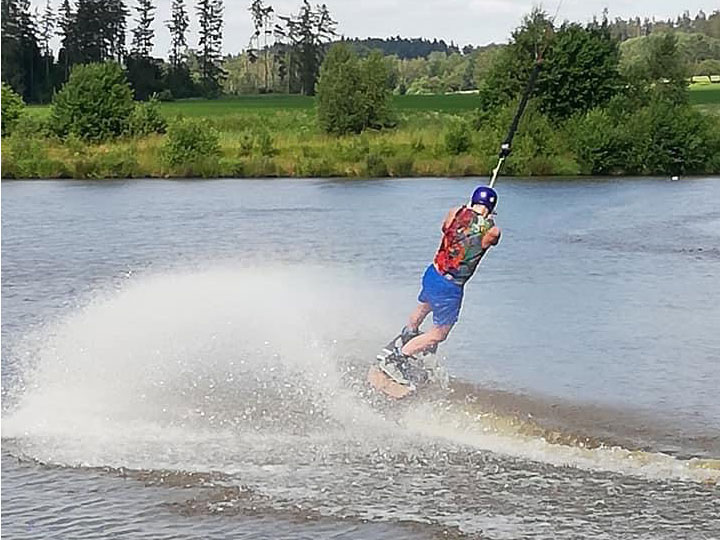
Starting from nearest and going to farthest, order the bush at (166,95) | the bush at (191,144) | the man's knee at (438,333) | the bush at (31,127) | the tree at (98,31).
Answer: the man's knee at (438,333)
the bush at (191,144)
the bush at (31,127)
the tree at (98,31)
the bush at (166,95)

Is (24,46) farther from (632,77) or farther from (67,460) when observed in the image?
(67,460)

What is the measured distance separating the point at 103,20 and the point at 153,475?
71.7 metres

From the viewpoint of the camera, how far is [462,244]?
9219mm

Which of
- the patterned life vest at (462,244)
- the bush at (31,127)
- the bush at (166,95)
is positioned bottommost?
the bush at (31,127)

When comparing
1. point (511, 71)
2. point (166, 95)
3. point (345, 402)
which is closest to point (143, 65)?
point (166, 95)

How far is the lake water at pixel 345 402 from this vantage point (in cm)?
779

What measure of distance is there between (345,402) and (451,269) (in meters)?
1.58

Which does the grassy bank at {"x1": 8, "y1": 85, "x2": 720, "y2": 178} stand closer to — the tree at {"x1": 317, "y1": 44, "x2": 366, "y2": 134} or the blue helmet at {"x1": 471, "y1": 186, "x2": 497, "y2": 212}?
the tree at {"x1": 317, "y1": 44, "x2": 366, "y2": 134}

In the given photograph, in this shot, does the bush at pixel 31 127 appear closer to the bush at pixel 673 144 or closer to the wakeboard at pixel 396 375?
the bush at pixel 673 144

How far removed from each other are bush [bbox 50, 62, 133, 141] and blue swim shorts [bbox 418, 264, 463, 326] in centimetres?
4791

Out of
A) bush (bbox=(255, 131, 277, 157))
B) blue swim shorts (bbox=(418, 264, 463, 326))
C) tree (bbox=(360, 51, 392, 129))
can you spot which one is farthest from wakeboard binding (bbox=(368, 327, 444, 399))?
tree (bbox=(360, 51, 392, 129))

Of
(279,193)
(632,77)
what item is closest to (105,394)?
(279,193)

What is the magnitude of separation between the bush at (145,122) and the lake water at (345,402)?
3351 centimetres

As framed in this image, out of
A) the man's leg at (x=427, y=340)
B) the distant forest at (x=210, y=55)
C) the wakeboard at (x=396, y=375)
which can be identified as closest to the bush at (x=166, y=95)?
the distant forest at (x=210, y=55)
